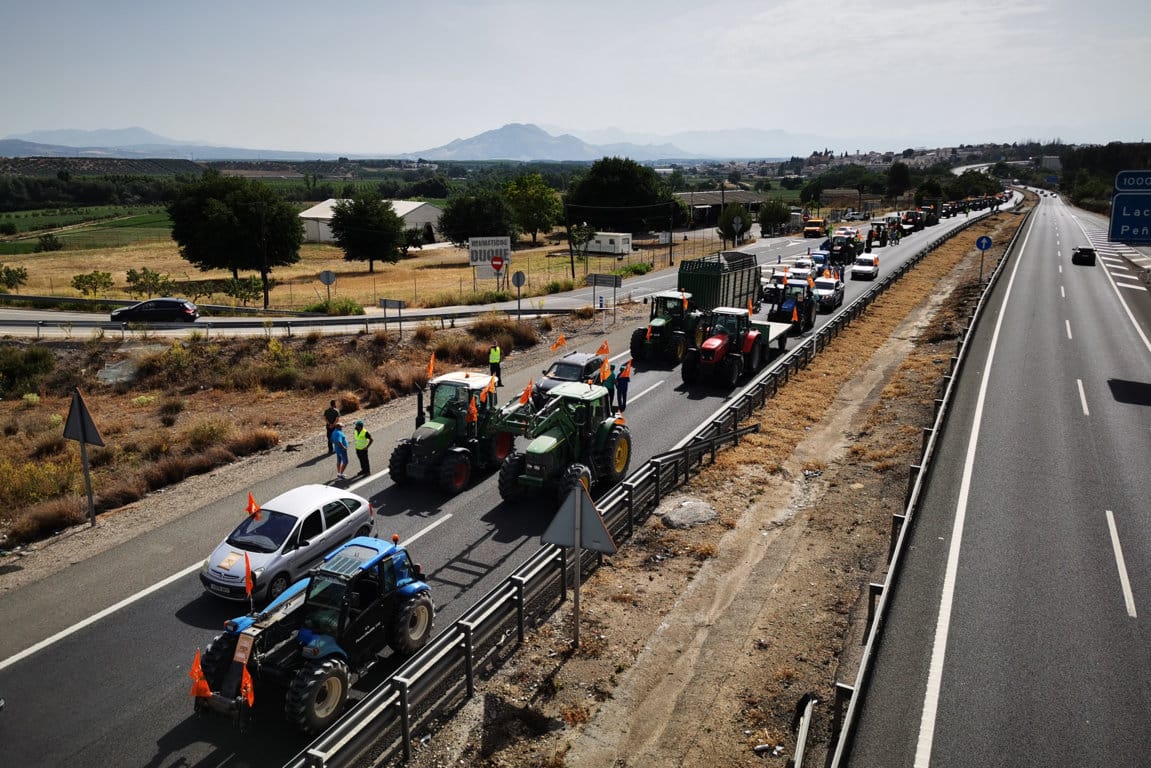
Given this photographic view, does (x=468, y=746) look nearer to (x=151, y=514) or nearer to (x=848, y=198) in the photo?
(x=151, y=514)

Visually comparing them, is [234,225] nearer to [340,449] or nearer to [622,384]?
[340,449]

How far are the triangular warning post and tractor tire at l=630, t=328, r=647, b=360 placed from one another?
710 inches

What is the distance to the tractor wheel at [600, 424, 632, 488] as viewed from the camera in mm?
15625

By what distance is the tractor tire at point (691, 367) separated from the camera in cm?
2425

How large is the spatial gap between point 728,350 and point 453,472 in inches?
479

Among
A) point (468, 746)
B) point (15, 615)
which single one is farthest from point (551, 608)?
point (15, 615)

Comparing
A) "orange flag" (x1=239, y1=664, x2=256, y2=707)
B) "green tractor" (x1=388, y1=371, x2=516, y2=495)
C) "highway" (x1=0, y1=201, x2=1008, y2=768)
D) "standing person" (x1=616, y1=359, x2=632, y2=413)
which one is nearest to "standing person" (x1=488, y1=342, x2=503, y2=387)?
"standing person" (x1=616, y1=359, x2=632, y2=413)

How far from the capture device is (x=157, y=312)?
38656 mm

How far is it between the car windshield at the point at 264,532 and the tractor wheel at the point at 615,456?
6372 millimetres

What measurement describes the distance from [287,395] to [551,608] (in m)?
17.7

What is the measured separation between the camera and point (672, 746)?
8.50m

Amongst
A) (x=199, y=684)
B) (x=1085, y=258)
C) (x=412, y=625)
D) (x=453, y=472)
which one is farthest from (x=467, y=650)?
(x=1085, y=258)

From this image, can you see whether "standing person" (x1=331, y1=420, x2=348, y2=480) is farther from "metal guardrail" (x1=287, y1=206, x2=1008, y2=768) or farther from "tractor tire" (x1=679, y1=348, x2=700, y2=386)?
"tractor tire" (x1=679, y1=348, x2=700, y2=386)

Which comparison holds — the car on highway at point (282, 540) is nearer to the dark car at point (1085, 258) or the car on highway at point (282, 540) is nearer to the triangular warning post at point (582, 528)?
the triangular warning post at point (582, 528)
